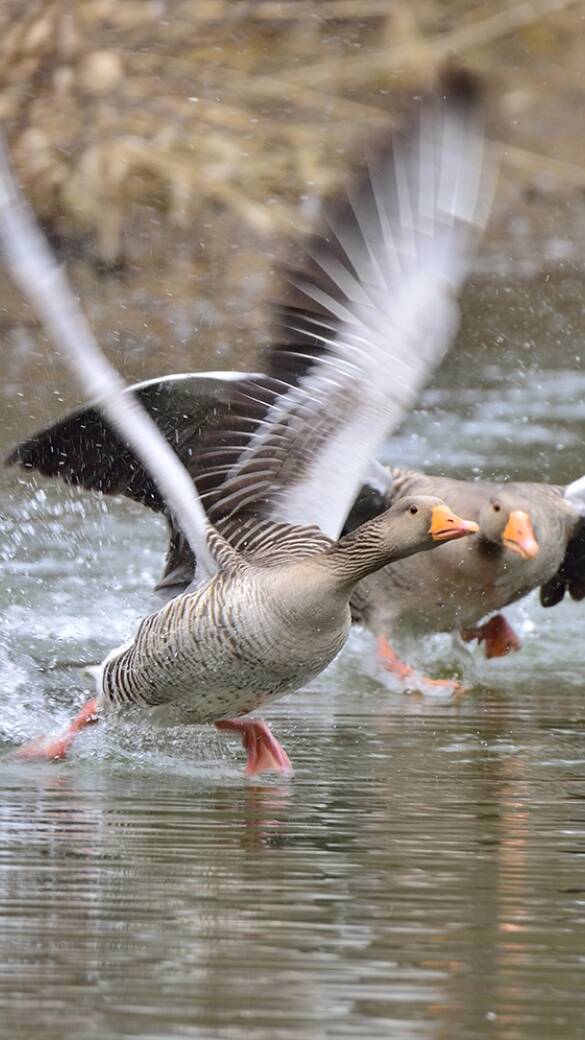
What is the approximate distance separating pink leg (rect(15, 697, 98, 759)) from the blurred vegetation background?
896cm

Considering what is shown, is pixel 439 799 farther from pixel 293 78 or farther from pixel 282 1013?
pixel 293 78

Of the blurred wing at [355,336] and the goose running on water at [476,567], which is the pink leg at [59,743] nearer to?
the blurred wing at [355,336]

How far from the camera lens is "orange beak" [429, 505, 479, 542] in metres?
6.93

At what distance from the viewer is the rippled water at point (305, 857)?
415cm

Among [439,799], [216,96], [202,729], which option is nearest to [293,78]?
[216,96]

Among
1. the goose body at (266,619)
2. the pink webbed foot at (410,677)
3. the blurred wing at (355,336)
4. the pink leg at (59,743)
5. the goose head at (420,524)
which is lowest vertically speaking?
the pink webbed foot at (410,677)

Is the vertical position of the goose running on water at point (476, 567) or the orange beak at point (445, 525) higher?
the orange beak at point (445, 525)

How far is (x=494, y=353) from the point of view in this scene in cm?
1772

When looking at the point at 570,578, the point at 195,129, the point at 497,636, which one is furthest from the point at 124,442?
the point at 195,129

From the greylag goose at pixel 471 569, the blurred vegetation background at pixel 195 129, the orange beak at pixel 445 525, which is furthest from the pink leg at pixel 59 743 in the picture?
the blurred vegetation background at pixel 195 129

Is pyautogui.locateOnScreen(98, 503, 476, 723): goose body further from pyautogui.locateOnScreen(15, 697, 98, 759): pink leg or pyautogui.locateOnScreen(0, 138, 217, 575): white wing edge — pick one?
pyautogui.locateOnScreen(0, 138, 217, 575): white wing edge

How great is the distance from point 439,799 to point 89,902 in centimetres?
177

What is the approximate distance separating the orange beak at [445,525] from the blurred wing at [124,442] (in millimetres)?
1092

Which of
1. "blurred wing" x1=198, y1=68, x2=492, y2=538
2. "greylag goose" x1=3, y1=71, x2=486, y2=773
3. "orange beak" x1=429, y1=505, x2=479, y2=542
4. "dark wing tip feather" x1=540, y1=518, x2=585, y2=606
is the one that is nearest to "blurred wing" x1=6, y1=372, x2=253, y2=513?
"greylag goose" x1=3, y1=71, x2=486, y2=773
